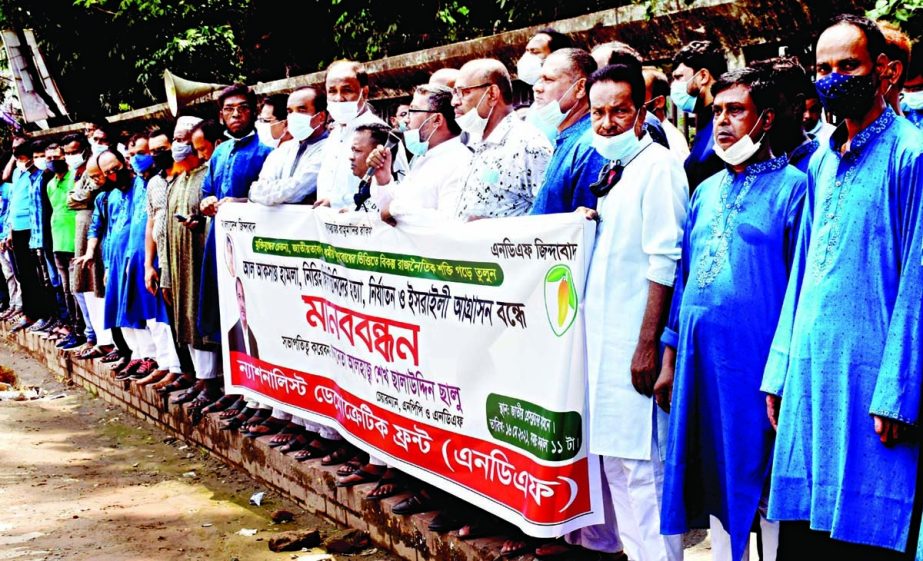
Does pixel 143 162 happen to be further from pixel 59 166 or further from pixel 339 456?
pixel 59 166

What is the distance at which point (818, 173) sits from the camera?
3.11 meters

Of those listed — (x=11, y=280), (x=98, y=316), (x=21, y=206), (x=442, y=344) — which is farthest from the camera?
(x=11, y=280)

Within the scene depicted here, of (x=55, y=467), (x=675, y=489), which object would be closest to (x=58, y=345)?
(x=55, y=467)

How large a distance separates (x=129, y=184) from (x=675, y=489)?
7003mm

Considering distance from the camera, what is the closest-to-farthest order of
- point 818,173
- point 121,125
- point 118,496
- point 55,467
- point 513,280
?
point 818,173 < point 513,280 < point 118,496 < point 55,467 < point 121,125

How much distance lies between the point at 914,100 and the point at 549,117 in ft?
4.55

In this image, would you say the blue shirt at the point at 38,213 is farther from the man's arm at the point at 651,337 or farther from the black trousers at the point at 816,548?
the black trousers at the point at 816,548

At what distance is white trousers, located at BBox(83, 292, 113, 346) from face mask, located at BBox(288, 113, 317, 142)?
4737mm

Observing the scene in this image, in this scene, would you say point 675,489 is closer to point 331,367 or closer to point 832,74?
point 832,74

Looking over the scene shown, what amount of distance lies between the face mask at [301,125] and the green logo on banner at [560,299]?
2.79 meters

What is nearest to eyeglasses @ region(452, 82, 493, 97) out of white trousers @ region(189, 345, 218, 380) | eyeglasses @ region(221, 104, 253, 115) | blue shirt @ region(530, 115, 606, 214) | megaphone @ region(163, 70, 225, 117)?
blue shirt @ region(530, 115, 606, 214)

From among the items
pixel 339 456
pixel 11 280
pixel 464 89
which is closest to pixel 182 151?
pixel 339 456

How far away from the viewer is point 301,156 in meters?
6.41

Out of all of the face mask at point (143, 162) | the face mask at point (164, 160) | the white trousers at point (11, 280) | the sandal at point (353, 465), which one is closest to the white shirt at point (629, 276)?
the sandal at point (353, 465)
